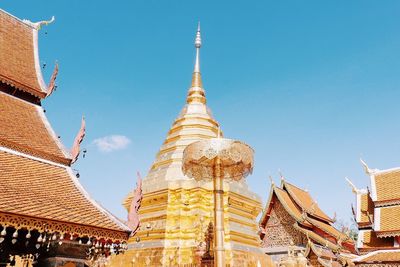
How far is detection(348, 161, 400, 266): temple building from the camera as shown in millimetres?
15359

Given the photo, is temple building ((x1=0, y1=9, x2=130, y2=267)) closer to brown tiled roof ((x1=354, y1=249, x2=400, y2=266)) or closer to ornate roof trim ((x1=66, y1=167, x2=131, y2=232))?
ornate roof trim ((x1=66, y1=167, x2=131, y2=232))

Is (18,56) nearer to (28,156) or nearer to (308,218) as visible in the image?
(28,156)

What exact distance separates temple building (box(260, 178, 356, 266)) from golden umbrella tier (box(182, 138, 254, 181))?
1407 centimetres

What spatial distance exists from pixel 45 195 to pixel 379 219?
45.1 feet

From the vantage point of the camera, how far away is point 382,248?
16.1 m

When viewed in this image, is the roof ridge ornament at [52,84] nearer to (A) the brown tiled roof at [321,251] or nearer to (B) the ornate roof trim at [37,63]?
(B) the ornate roof trim at [37,63]

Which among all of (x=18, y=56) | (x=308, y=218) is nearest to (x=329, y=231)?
(x=308, y=218)

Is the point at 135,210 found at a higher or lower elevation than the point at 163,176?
lower

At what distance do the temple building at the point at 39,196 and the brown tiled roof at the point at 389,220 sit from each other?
11637 millimetres

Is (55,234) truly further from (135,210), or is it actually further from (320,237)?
(320,237)

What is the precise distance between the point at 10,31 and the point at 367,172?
16.2 metres

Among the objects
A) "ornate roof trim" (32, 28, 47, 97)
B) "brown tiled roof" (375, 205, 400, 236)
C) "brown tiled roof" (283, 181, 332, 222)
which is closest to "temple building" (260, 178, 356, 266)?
"brown tiled roof" (283, 181, 332, 222)

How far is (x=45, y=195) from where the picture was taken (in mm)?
7738

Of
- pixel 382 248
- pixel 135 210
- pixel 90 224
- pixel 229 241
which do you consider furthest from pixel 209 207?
pixel 90 224
